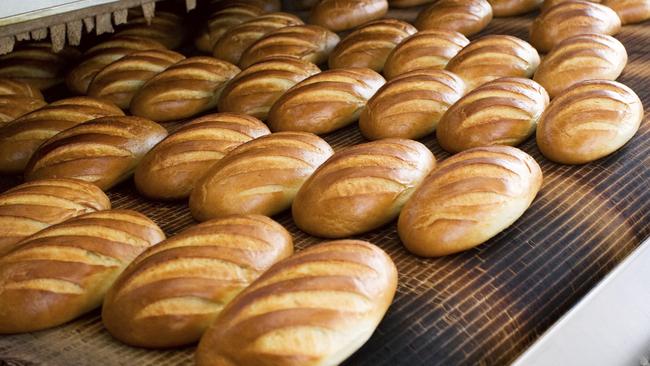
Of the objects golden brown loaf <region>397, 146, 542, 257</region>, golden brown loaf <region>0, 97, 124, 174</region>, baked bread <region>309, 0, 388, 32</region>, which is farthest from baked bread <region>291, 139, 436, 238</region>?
baked bread <region>309, 0, 388, 32</region>

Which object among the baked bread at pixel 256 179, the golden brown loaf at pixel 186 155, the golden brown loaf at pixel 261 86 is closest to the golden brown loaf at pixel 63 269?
the baked bread at pixel 256 179

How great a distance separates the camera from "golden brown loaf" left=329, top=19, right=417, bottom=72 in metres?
2.71

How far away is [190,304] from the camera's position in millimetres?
1406

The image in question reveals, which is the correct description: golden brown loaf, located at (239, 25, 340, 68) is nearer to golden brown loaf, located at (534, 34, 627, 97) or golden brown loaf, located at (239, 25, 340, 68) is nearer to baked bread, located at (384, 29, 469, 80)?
baked bread, located at (384, 29, 469, 80)

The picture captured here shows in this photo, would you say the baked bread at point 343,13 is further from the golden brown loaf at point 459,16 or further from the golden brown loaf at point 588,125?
the golden brown loaf at point 588,125

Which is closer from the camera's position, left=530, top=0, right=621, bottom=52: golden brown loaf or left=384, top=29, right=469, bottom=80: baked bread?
left=384, top=29, right=469, bottom=80: baked bread

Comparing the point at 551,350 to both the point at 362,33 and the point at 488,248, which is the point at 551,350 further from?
the point at 362,33

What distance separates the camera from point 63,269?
1.55m

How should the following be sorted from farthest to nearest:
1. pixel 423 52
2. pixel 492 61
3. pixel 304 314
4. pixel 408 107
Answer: pixel 423 52
pixel 492 61
pixel 408 107
pixel 304 314

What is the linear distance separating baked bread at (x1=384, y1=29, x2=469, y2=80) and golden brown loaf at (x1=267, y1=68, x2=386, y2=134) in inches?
10.1

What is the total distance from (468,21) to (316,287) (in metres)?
1.93

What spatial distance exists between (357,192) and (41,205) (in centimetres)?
78

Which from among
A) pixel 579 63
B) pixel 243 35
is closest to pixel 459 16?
pixel 579 63

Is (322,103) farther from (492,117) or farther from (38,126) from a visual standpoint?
(38,126)
